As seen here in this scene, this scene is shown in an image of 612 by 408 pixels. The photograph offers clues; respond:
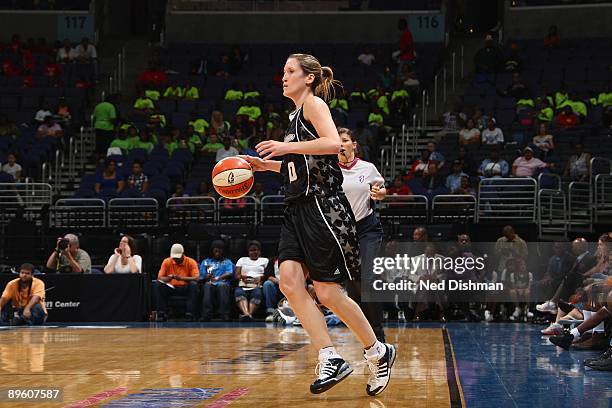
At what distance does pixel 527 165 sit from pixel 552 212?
1025 mm

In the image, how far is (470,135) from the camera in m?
21.2

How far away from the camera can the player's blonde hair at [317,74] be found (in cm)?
676

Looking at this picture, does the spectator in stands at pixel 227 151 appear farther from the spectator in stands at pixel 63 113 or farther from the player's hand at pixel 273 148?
the player's hand at pixel 273 148

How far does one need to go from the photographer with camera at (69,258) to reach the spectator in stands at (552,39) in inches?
543

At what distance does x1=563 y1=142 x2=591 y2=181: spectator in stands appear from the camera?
1908 cm

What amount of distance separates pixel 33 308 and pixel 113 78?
509 inches

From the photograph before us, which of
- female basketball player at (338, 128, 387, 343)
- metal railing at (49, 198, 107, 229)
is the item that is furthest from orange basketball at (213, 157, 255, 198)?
metal railing at (49, 198, 107, 229)

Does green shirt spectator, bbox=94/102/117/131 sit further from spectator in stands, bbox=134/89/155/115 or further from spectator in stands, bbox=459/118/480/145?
spectator in stands, bbox=459/118/480/145

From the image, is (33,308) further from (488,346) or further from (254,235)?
(488,346)

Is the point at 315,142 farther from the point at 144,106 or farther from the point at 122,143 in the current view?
the point at 144,106

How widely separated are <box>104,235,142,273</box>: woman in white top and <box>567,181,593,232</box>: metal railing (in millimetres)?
7759

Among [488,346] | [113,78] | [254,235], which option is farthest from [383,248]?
[113,78]

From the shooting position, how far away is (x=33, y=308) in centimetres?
1556

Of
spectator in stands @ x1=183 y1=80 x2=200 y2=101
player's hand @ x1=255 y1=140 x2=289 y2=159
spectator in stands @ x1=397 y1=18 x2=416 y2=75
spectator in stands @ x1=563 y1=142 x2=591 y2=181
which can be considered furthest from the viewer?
spectator in stands @ x1=397 y1=18 x2=416 y2=75
